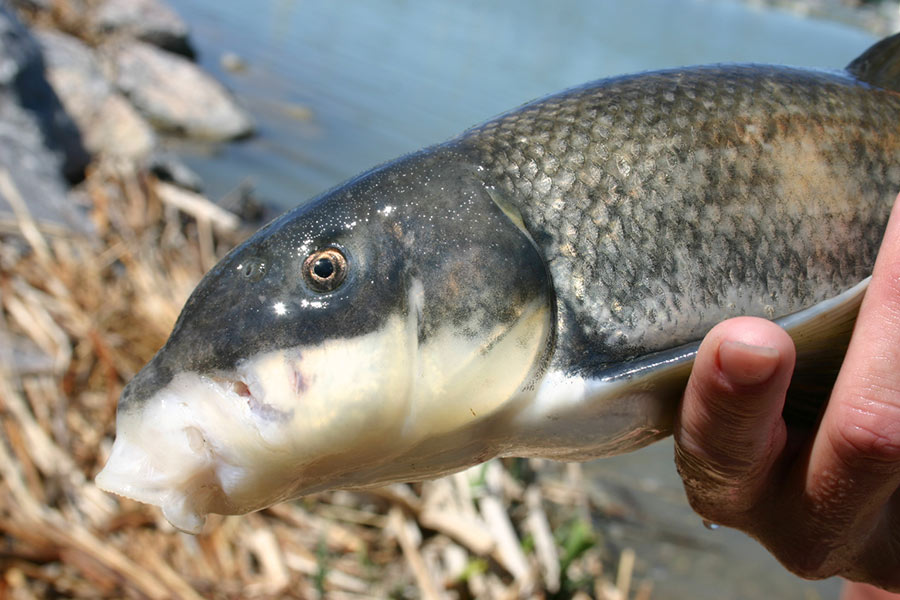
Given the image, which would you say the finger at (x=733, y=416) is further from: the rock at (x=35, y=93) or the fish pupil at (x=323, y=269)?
the rock at (x=35, y=93)

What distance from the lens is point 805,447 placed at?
2.10m

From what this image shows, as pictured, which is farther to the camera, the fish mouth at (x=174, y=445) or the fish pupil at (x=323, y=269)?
the fish pupil at (x=323, y=269)

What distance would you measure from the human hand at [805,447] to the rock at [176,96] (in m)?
10.8

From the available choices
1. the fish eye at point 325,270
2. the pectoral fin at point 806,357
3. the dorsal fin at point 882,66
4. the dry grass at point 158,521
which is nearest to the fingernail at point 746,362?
the pectoral fin at point 806,357

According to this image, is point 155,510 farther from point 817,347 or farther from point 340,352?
point 817,347

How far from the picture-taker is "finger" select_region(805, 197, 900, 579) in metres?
1.84

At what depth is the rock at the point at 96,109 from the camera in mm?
9344

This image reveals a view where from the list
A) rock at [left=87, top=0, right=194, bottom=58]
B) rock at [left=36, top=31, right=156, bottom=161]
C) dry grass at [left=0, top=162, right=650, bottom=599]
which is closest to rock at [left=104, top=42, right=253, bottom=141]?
rock at [left=36, top=31, right=156, bottom=161]

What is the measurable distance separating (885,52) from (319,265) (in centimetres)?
180

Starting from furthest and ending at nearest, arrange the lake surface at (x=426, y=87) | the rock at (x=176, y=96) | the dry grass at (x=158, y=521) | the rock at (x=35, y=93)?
1. the rock at (x=176, y=96)
2. the rock at (x=35, y=93)
3. the lake surface at (x=426, y=87)
4. the dry grass at (x=158, y=521)

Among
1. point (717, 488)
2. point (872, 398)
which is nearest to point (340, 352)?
point (717, 488)

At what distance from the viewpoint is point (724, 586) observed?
18.5ft

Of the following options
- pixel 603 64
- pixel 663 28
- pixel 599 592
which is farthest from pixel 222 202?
pixel 663 28

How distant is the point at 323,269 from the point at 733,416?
3.31ft
